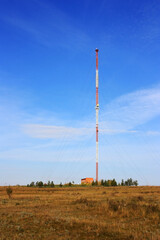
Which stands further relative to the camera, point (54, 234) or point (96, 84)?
point (96, 84)

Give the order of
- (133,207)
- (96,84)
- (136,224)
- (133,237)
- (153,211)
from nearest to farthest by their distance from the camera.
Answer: (133,237)
(136,224)
(153,211)
(133,207)
(96,84)

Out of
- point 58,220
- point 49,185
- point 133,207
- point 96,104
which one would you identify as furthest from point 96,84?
point 58,220

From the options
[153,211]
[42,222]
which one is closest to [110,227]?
[42,222]

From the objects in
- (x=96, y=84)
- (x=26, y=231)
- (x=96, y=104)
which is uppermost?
(x=96, y=84)

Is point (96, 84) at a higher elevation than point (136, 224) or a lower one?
higher

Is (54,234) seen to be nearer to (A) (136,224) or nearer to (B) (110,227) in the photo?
(B) (110,227)

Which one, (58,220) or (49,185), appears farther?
(49,185)

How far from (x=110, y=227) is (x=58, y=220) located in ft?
11.6

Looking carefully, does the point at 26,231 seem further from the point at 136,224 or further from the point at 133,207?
the point at 133,207

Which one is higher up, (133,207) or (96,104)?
(96,104)

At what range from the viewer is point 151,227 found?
13539 mm

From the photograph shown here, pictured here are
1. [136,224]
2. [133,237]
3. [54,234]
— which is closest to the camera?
[133,237]

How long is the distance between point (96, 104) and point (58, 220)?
50159mm

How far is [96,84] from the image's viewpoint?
6203cm
